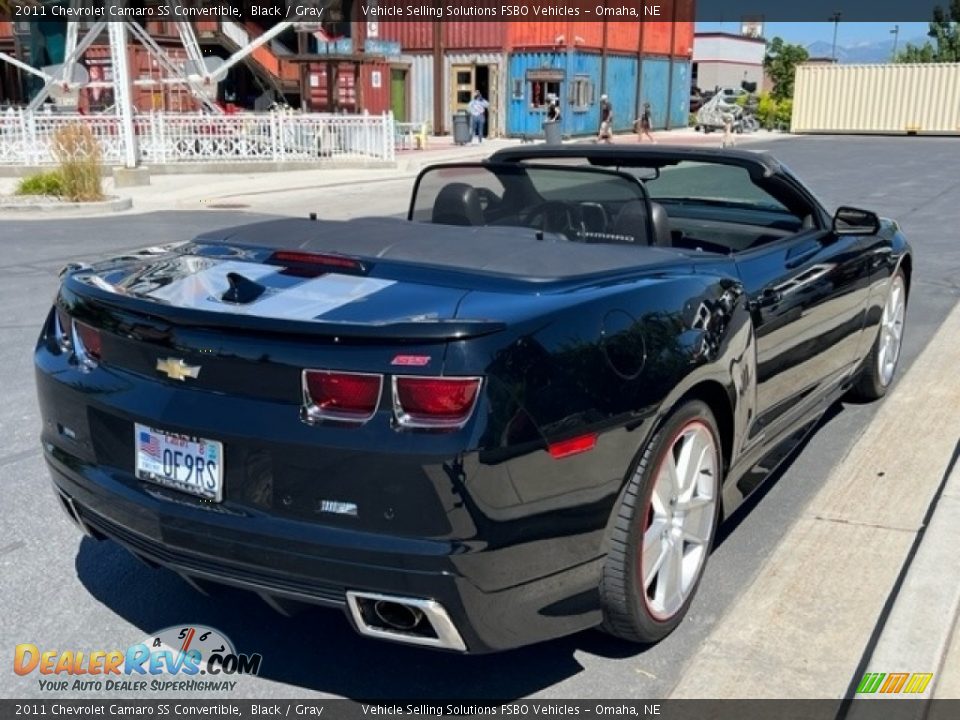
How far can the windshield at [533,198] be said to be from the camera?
3.95 metres

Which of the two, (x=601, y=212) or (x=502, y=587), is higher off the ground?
(x=601, y=212)

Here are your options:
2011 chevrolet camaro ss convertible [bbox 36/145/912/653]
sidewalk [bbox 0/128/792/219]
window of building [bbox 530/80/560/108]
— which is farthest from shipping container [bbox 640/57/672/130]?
2011 chevrolet camaro ss convertible [bbox 36/145/912/653]

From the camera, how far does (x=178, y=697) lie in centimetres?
297

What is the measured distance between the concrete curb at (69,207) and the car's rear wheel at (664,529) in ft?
45.6

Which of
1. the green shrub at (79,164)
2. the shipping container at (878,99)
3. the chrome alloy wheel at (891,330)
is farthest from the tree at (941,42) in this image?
the chrome alloy wheel at (891,330)

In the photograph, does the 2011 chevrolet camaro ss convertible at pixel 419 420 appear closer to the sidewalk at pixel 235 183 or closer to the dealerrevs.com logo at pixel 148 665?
the dealerrevs.com logo at pixel 148 665

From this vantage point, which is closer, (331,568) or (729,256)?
(331,568)

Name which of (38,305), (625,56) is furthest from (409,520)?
(625,56)

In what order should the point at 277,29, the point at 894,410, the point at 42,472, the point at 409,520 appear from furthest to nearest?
1. the point at 277,29
2. the point at 894,410
3. the point at 42,472
4. the point at 409,520

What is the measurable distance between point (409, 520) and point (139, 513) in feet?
2.78

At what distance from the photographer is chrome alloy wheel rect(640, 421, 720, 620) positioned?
3039 mm

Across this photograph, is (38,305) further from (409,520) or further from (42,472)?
(409,520)

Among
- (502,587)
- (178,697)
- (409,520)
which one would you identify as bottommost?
(178,697)

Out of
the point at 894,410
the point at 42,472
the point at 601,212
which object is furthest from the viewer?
the point at 894,410
